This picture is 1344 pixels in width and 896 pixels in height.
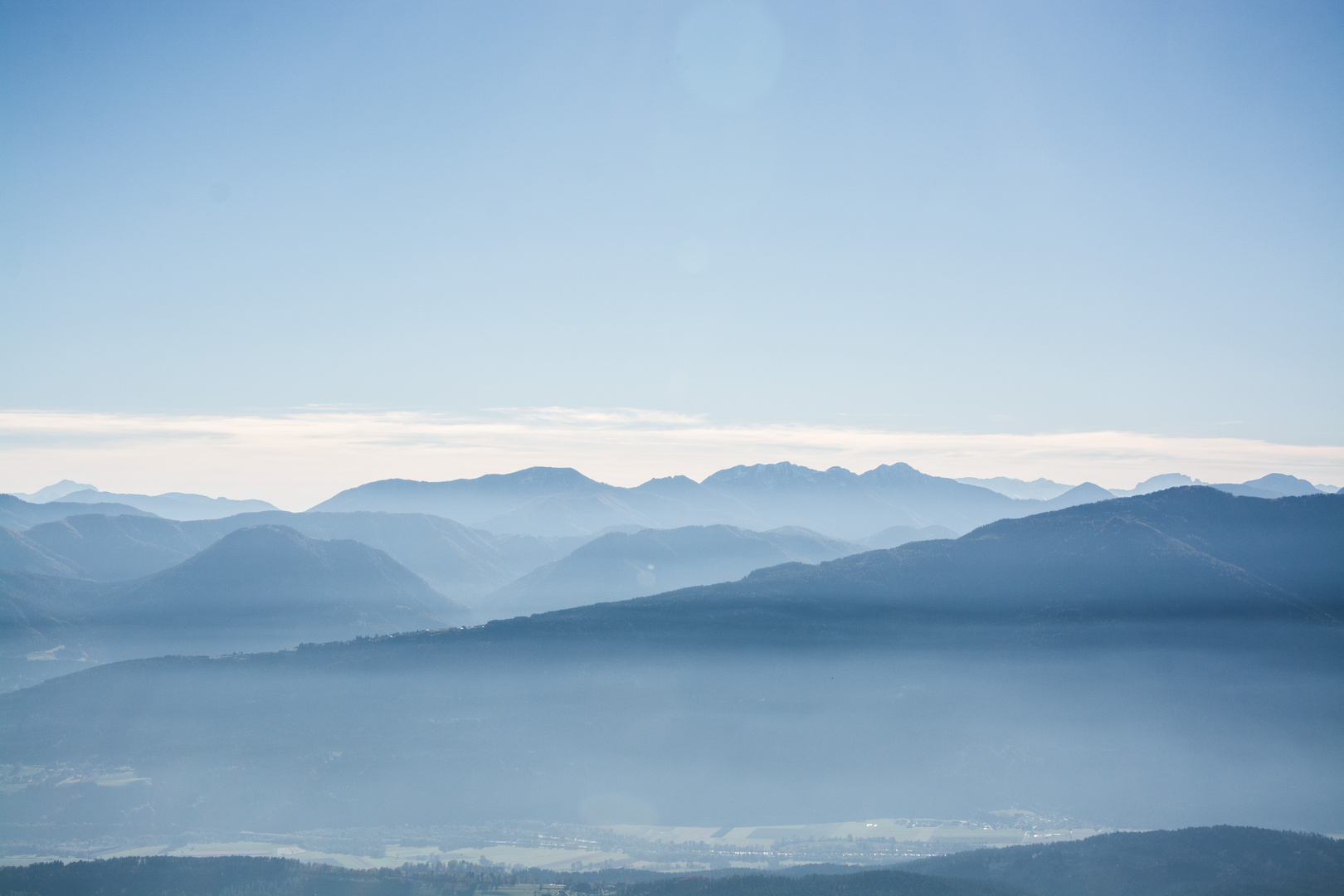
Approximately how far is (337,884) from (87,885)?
49.7 meters

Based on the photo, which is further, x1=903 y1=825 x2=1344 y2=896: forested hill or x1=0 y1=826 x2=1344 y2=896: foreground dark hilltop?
x1=0 y1=826 x2=1344 y2=896: foreground dark hilltop

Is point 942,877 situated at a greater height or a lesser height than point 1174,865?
lesser

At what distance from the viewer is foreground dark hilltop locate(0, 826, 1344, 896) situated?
497ft

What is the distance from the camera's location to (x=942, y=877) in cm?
15975

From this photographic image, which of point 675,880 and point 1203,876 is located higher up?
point 1203,876

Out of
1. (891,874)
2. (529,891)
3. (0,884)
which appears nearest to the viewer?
(891,874)

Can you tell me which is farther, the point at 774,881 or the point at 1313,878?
the point at 774,881

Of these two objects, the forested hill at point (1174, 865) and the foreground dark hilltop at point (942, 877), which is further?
the foreground dark hilltop at point (942, 877)

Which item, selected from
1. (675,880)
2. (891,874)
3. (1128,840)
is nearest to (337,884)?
(675,880)

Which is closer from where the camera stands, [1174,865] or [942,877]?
[942,877]

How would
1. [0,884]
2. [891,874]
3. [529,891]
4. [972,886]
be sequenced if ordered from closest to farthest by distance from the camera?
[972,886], [891,874], [529,891], [0,884]

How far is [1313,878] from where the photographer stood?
149 meters

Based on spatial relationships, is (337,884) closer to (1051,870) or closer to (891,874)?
(891,874)

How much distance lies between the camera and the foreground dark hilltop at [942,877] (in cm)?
15150
